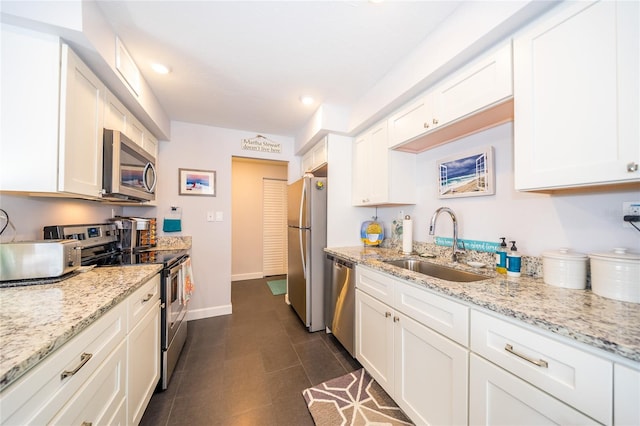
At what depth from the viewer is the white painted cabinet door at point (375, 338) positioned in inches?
57.7

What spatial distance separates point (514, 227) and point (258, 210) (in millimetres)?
4002

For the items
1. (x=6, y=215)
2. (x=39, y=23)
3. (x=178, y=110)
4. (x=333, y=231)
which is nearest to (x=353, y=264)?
(x=333, y=231)

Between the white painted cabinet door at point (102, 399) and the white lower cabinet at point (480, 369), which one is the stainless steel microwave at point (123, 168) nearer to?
the white painted cabinet door at point (102, 399)

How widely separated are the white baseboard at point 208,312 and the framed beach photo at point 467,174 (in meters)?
2.86

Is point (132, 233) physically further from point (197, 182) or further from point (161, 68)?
point (161, 68)

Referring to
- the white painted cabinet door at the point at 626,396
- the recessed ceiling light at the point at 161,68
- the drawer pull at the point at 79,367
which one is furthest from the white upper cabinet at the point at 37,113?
the white painted cabinet door at the point at 626,396

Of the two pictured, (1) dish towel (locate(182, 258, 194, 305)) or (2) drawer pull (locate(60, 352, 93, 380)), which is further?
(1) dish towel (locate(182, 258, 194, 305))

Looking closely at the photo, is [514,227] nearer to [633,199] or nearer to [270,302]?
[633,199]

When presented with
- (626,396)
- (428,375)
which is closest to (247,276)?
(428,375)

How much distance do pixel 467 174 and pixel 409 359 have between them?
4.40 feet

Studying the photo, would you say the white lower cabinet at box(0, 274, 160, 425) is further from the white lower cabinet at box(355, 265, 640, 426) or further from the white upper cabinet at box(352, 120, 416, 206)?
the white upper cabinet at box(352, 120, 416, 206)

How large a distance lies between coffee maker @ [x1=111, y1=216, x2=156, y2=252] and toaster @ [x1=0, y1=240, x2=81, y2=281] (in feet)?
3.20

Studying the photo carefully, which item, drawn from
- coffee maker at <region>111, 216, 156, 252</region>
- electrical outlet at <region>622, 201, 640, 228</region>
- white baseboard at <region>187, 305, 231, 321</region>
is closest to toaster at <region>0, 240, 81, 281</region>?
coffee maker at <region>111, 216, 156, 252</region>

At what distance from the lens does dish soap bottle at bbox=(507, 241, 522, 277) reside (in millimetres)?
1251
